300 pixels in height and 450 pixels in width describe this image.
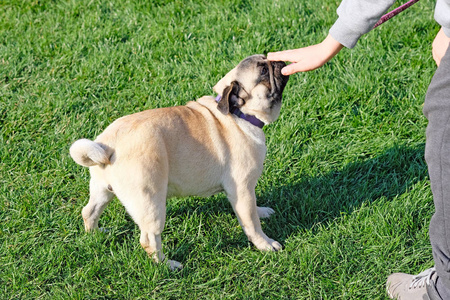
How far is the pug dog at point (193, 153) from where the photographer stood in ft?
10.7

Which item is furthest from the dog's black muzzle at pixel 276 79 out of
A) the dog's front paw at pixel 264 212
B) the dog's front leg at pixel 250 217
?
the dog's front paw at pixel 264 212

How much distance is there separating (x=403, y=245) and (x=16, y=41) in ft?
14.2

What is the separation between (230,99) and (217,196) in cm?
89

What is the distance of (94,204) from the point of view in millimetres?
3652

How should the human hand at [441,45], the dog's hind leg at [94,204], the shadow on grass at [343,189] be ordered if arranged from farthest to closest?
the shadow on grass at [343,189], the dog's hind leg at [94,204], the human hand at [441,45]

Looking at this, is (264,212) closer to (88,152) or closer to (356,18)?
(88,152)

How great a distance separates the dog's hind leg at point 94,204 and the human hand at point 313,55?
4.61 ft

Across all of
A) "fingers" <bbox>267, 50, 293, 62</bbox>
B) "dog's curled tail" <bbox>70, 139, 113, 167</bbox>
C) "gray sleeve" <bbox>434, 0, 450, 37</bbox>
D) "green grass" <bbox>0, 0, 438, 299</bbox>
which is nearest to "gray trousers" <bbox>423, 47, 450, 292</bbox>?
"gray sleeve" <bbox>434, 0, 450, 37</bbox>

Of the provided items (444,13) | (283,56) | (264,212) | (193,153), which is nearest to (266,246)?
(264,212)

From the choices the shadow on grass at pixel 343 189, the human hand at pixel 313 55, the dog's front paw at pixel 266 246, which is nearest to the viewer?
the human hand at pixel 313 55

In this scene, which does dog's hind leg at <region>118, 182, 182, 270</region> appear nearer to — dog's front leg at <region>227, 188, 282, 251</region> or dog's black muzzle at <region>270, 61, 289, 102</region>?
dog's front leg at <region>227, 188, 282, 251</region>

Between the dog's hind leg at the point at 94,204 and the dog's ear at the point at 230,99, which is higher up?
the dog's ear at the point at 230,99

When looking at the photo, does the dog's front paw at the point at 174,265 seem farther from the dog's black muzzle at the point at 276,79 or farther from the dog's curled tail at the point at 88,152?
the dog's black muzzle at the point at 276,79

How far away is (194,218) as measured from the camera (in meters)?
3.90
